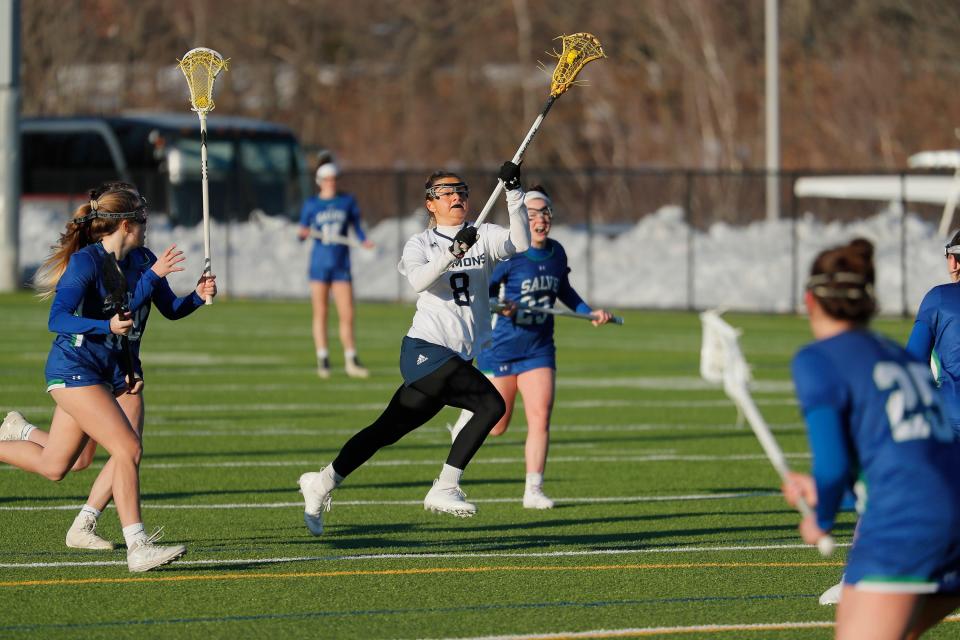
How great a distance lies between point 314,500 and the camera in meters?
9.11

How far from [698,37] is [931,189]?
50.1 feet

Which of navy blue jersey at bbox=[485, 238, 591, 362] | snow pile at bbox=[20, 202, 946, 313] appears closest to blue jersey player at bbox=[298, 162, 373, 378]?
navy blue jersey at bbox=[485, 238, 591, 362]

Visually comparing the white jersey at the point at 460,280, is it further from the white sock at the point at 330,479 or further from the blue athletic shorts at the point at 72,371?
the blue athletic shorts at the point at 72,371

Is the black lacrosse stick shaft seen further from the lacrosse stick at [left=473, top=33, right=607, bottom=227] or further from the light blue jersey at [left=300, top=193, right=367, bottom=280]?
→ the light blue jersey at [left=300, top=193, right=367, bottom=280]

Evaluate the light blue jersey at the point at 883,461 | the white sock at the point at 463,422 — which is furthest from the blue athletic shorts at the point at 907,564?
the white sock at the point at 463,422

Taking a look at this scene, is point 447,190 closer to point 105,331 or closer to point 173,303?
point 173,303

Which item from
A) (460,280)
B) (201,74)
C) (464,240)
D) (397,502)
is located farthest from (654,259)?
(464,240)

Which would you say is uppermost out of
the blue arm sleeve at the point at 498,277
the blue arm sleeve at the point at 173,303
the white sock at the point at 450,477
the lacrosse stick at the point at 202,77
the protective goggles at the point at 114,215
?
the lacrosse stick at the point at 202,77

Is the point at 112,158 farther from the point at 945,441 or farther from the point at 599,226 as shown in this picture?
the point at 945,441

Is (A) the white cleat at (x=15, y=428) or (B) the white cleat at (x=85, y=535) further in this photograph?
(A) the white cleat at (x=15, y=428)

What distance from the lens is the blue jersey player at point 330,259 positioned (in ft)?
61.6

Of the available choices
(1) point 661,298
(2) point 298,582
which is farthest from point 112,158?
(2) point 298,582

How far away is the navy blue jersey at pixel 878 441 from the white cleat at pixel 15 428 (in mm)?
5147

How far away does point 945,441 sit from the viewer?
521cm
